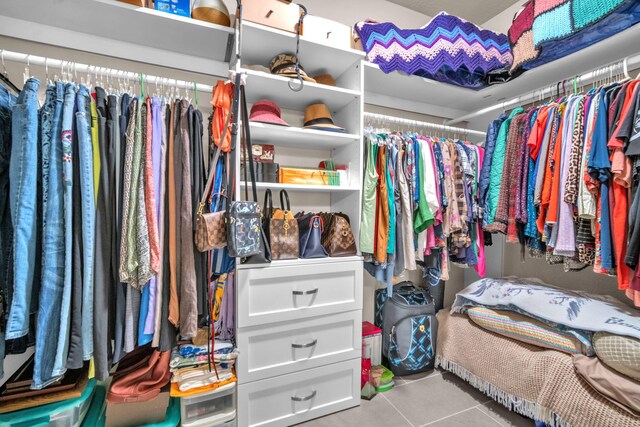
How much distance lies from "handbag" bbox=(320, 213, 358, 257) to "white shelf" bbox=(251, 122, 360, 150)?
441mm

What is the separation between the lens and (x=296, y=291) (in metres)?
1.38

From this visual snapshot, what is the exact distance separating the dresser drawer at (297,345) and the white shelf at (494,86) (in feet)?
4.72

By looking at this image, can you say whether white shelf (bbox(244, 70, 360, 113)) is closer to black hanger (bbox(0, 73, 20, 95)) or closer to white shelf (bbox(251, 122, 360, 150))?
white shelf (bbox(251, 122, 360, 150))

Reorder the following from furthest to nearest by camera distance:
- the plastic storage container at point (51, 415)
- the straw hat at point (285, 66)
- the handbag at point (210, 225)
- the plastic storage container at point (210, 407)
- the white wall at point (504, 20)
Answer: the white wall at point (504, 20) < the straw hat at point (285, 66) < the plastic storage container at point (210, 407) < the handbag at point (210, 225) < the plastic storage container at point (51, 415)

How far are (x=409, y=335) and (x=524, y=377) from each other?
0.59m

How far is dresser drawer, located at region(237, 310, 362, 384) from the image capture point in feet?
4.33

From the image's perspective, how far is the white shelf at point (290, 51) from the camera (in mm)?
1364

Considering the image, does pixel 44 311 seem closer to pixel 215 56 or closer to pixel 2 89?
pixel 2 89

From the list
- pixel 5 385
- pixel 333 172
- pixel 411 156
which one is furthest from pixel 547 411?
pixel 5 385

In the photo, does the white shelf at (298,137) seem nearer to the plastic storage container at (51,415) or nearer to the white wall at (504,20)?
the plastic storage container at (51,415)

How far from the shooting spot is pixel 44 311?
93cm

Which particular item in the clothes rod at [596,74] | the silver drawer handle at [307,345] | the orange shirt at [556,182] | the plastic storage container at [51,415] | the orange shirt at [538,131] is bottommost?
the plastic storage container at [51,415]

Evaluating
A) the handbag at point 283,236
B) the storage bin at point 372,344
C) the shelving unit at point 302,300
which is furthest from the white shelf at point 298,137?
the storage bin at point 372,344

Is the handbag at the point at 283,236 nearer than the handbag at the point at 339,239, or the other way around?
the handbag at the point at 283,236
